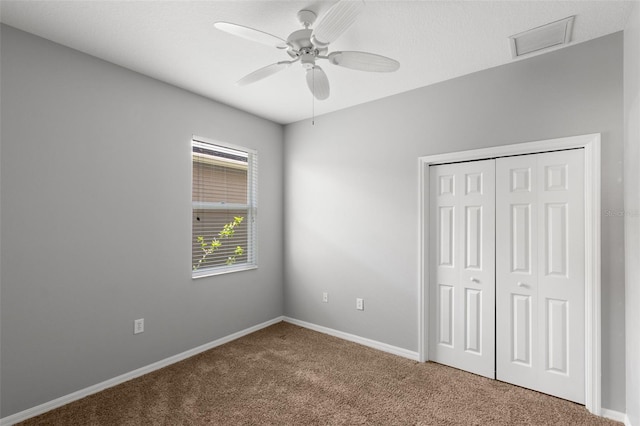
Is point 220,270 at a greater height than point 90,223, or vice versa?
point 90,223

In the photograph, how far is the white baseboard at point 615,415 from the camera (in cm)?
210

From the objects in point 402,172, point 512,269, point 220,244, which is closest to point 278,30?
point 402,172

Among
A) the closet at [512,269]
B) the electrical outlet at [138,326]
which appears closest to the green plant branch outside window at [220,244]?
the electrical outlet at [138,326]

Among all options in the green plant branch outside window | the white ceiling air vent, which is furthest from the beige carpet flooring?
the white ceiling air vent

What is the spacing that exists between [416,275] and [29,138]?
10.9ft

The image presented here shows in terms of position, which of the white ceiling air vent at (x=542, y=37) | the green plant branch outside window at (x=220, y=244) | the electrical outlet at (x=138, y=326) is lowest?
the electrical outlet at (x=138, y=326)

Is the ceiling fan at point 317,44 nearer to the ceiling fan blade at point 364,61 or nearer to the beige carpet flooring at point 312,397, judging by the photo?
the ceiling fan blade at point 364,61

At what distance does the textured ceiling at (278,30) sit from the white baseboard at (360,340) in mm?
2668

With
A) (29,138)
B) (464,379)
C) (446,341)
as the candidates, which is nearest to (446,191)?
(446,341)

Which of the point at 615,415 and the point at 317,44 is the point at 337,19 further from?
the point at 615,415

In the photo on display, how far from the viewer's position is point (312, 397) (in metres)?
2.44

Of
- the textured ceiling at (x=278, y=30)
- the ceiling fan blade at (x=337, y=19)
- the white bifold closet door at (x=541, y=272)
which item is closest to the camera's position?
the ceiling fan blade at (x=337, y=19)

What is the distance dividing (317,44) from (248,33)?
16.0 inches

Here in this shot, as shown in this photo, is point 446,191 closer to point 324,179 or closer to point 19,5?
point 324,179
